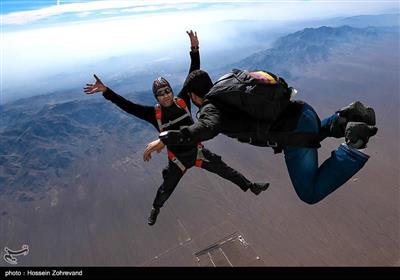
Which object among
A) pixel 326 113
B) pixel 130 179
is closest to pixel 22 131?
pixel 130 179

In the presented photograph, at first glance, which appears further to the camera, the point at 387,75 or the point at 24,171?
the point at 387,75

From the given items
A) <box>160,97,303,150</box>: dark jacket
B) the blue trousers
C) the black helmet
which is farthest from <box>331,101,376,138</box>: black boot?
the black helmet

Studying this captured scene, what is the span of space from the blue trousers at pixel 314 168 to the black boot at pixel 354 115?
0.11m

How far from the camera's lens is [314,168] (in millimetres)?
3477

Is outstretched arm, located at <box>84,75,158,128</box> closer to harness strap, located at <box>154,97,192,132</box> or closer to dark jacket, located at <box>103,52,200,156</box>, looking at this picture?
dark jacket, located at <box>103,52,200,156</box>

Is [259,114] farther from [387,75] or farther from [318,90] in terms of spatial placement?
[387,75]

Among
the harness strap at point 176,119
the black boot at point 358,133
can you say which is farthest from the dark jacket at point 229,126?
the harness strap at point 176,119

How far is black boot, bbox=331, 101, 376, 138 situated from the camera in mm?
3211

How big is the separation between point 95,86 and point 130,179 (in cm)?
10764

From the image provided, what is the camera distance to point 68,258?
83.3 m

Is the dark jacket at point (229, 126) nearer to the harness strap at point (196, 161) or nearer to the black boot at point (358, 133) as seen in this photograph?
the black boot at point (358, 133)

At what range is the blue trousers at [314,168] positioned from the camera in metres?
3.22

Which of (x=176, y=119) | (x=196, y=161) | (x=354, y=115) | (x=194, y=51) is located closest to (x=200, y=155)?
(x=196, y=161)

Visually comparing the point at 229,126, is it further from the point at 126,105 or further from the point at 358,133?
the point at 126,105
